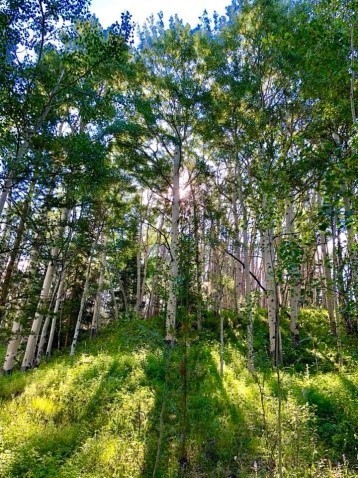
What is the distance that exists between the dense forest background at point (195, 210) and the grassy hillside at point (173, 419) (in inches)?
1.8

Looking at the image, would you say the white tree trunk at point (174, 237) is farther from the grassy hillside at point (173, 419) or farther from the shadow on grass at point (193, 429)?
the shadow on grass at point (193, 429)

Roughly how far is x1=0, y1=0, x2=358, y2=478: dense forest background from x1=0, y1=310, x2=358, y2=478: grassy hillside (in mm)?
47

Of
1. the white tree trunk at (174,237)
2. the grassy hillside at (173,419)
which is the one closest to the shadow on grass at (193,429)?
the grassy hillside at (173,419)

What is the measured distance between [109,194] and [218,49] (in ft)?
25.7

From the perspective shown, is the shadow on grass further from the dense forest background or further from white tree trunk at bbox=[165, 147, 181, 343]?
white tree trunk at bbox=[165, 147, 181, 343]

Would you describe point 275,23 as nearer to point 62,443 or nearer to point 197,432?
point 197,432

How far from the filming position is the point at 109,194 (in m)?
15.5

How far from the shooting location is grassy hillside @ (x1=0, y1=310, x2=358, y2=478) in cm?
525

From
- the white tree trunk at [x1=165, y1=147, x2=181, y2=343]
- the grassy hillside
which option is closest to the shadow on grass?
the grassy hillside

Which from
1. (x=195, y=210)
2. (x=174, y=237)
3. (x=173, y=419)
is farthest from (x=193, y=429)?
(x=174, y=237)

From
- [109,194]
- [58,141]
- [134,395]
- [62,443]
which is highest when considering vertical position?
[109,194]

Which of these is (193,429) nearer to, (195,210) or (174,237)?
(195,210)

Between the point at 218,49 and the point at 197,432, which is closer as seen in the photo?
the point at 197,432

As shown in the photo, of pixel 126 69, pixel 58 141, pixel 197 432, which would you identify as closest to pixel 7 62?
pixel 58 141
